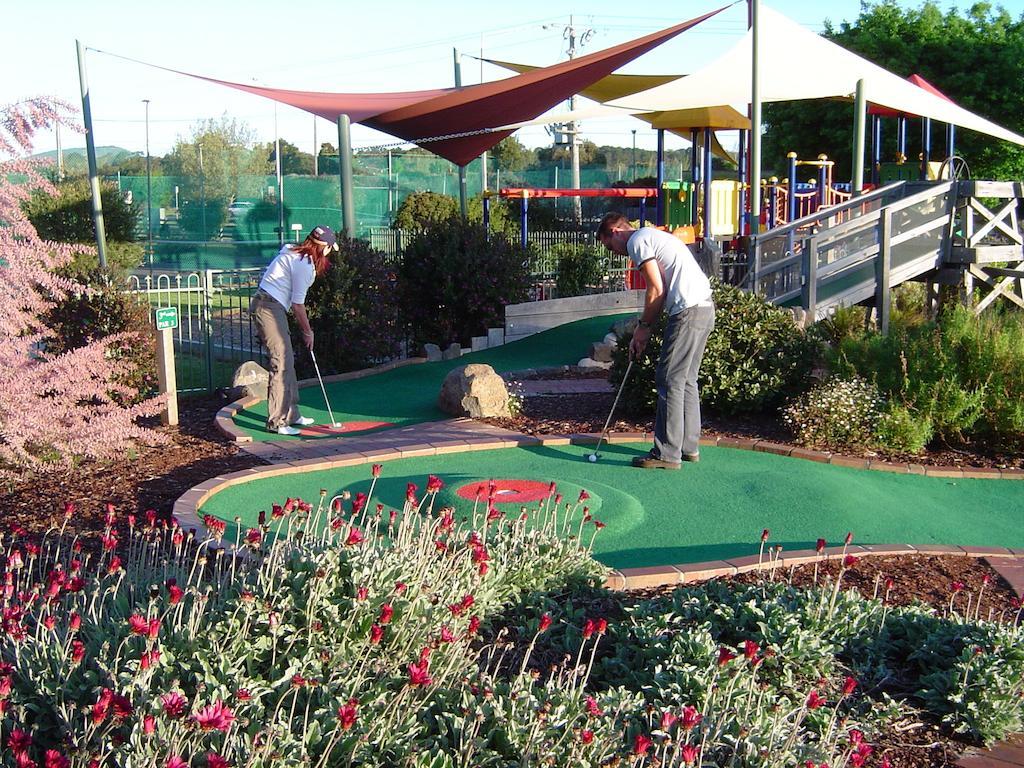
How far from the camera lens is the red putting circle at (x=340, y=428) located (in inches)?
335

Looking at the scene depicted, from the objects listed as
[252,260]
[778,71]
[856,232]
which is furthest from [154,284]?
[856,232]

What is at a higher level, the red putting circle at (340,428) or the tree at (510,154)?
the tree at (510,154)

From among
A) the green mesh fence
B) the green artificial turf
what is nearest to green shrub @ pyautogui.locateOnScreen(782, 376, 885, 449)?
the green artificial turf

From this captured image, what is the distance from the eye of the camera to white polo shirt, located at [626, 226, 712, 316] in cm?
684

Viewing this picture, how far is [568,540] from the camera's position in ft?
15.4

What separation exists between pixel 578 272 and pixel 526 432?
26.3ft

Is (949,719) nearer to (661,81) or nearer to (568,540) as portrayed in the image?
(568,540)

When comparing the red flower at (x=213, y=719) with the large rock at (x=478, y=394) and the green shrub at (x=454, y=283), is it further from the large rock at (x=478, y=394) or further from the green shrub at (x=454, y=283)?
the green shrub at (x=454, y=283)

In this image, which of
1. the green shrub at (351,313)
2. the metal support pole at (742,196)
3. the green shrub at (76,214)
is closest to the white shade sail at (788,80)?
the metal support pole at (742,196)

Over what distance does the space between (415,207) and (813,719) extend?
899 inches

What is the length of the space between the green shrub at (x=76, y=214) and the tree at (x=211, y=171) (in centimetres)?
751

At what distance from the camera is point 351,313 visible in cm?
1143

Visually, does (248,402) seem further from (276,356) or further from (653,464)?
(653,464)

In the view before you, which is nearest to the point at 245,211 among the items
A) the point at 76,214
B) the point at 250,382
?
the point at 76,214
